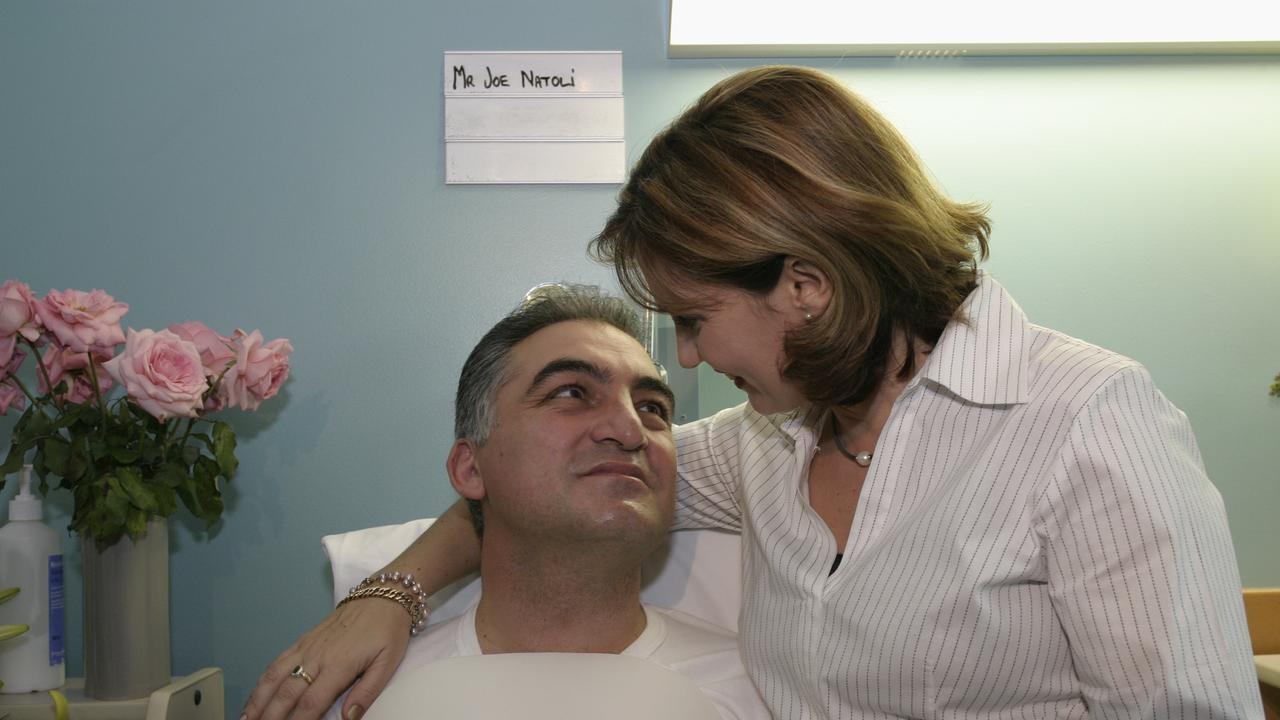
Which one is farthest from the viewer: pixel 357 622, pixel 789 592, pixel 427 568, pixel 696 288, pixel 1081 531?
pixel 427 568

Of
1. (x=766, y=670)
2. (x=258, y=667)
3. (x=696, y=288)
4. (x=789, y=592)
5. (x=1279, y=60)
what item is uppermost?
(x=1279, y=60)

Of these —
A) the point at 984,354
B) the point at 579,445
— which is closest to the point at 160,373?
the point at 579,445

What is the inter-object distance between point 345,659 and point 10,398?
0.72 metres

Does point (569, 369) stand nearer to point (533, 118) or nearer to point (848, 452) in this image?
point (848, 452)

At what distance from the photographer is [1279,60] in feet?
5.77

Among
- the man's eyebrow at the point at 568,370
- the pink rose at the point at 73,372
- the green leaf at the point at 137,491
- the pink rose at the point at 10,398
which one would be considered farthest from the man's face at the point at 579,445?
the pink rose at the point at 10,398

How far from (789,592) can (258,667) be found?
1.02 meters

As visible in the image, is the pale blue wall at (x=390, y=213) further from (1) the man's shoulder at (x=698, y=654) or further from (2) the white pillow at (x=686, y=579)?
(1) the man's shoulder at (x=698, y=654)

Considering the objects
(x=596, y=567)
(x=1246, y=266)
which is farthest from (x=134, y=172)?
(x=1246, y=266)

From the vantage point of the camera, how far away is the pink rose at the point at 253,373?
148 centimetres

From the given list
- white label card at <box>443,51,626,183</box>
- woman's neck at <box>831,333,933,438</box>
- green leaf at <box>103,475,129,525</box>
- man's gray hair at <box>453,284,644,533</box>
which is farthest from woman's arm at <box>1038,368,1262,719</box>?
green leaf at <box>103,475,129,525</box>

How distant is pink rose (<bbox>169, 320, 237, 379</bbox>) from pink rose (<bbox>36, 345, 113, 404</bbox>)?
0.12 meters

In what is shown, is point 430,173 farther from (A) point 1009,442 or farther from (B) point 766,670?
(A) point 1009,442

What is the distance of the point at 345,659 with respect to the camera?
47.4 inches
